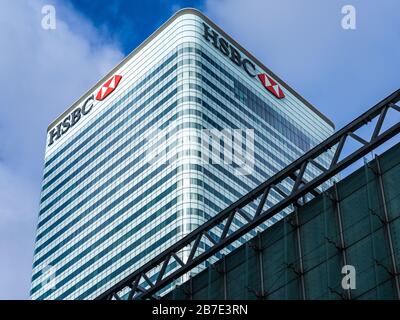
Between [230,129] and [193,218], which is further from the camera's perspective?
[230,129]

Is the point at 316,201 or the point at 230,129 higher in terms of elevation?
the point at 230,129

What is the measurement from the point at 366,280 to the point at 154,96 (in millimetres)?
166939

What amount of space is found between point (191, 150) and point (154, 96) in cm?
2218

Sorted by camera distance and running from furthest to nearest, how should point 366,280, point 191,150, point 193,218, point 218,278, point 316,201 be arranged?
1. point 191,150
2. point 193,218
3. point 218,278
4. point 316,201
5. point 366,280

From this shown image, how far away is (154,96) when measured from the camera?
198 meters

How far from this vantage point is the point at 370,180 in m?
35.1
